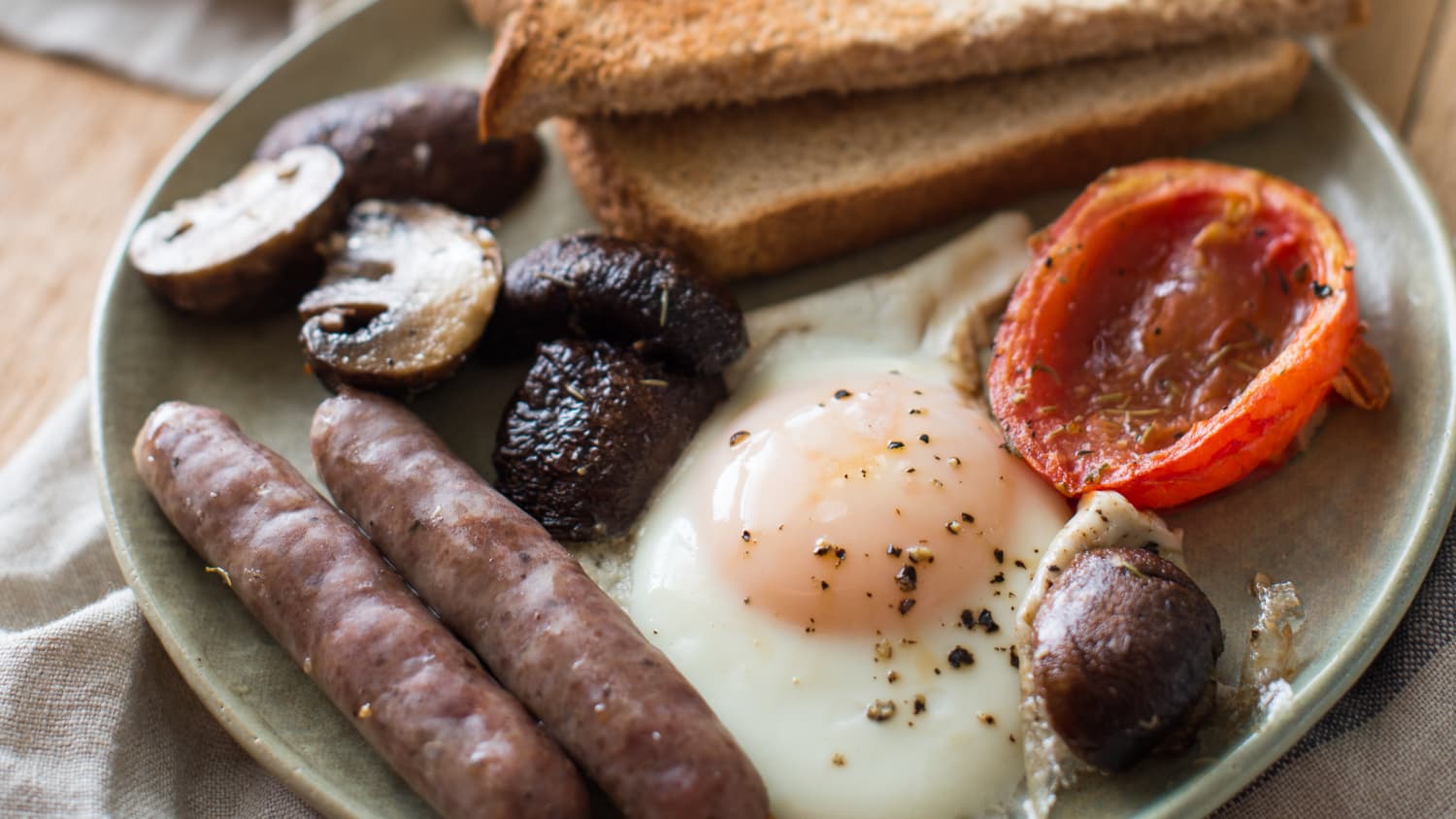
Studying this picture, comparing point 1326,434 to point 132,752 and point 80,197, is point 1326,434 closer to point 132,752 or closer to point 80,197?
point 132,752

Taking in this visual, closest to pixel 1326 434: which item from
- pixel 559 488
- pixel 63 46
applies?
pixel 559 488

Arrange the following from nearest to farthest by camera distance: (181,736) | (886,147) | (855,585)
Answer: (855,585) < (181,736) < (886,147)

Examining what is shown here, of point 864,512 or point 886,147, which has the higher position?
point 886,147

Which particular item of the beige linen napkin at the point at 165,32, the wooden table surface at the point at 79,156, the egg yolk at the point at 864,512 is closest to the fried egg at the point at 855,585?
the egg yolk at the point at 864,512

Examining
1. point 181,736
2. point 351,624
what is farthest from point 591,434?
point 181,736

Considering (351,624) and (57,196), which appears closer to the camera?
(351,624)

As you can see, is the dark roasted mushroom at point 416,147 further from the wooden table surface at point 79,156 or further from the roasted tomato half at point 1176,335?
the roasted tomato half at point 1176,335

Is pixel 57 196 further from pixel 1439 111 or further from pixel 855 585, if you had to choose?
pixel 1439 111

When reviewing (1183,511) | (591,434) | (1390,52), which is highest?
(591,434)
